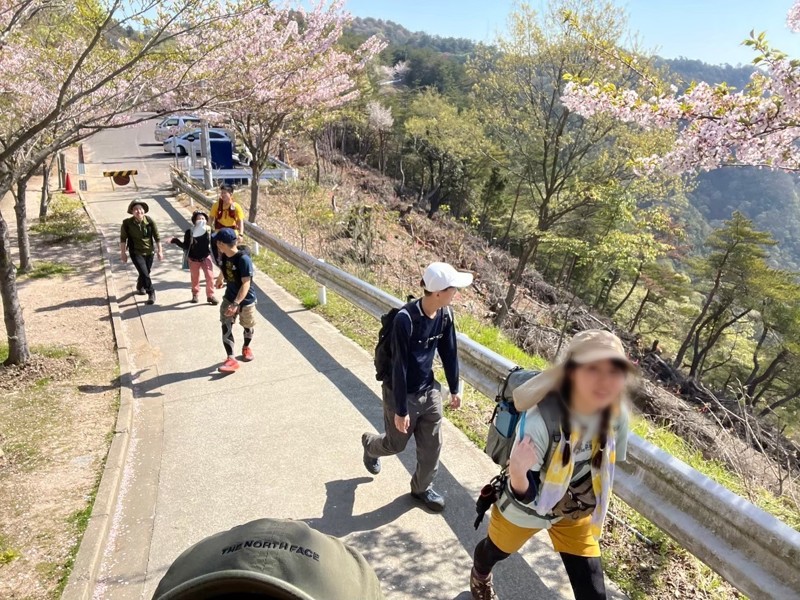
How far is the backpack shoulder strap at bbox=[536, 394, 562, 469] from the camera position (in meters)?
2.12

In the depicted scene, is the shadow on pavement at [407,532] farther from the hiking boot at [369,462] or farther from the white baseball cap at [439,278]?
the white baseball cap at [439,278]

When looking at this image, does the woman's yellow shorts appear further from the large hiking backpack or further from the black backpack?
the black backpack

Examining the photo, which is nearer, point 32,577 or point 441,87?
point 32,577

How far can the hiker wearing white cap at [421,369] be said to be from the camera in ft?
10.5

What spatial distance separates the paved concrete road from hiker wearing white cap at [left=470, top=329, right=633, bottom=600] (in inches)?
27.5

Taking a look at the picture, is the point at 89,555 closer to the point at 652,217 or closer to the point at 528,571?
the point at 528,571

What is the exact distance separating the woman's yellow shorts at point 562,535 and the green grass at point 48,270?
10682 mm

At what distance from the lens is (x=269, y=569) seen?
1071 mm

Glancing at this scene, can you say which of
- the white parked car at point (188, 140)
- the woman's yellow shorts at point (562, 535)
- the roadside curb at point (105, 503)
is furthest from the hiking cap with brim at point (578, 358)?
the white parked car at point (188, 140)

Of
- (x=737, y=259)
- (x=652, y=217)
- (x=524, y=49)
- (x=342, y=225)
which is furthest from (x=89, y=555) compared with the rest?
(x=737, y=259)

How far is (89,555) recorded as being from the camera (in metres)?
3.21

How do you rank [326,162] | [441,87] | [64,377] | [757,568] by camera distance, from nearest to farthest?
[757,568] → [64,377] → [326,162] → [441,87]

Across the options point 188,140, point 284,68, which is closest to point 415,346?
point 284,68

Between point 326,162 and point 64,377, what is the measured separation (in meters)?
30.8
